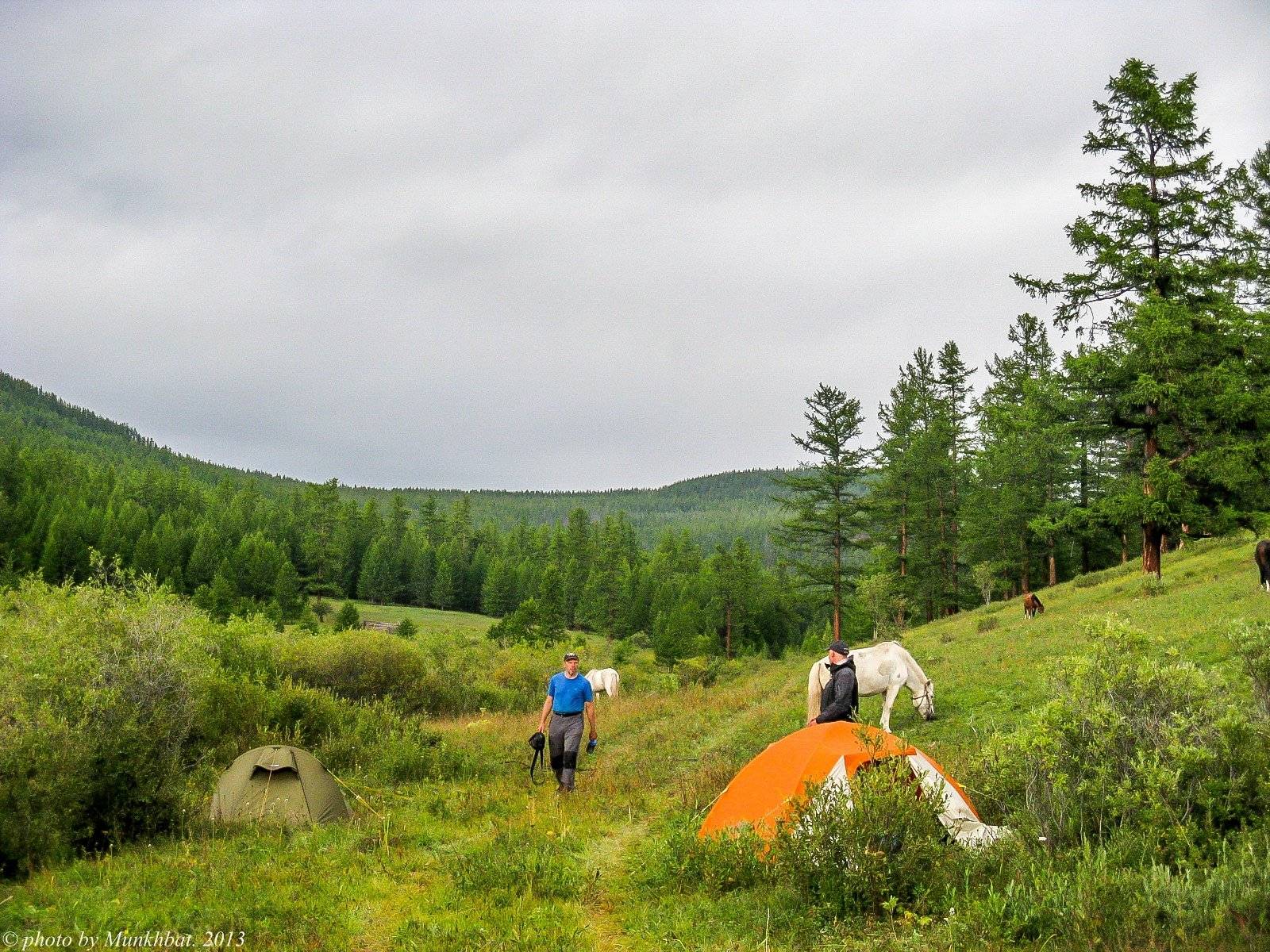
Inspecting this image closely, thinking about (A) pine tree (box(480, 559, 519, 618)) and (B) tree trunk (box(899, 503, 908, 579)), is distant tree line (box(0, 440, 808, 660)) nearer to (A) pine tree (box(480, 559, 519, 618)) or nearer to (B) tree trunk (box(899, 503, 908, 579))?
(A) pine tree (box(480, 559, 519, 618))

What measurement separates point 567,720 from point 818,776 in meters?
4.73

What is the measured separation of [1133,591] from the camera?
2286 centimetres

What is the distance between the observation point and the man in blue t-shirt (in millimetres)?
11320

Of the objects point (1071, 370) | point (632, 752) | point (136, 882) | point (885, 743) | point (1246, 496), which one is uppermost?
point (1071, 370)

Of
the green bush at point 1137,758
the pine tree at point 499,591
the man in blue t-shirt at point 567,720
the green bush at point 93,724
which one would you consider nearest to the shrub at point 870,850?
the green bush at point 1137,758

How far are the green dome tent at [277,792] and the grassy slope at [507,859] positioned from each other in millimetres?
533

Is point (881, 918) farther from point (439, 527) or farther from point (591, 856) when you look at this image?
point (439, 527)

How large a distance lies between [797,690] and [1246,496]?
16568 millimetres

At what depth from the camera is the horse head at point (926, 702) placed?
1297cm

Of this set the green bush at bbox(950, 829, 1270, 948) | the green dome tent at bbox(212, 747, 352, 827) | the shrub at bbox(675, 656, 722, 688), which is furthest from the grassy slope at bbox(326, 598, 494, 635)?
the green bush at bbox(950, 829, 1270, 948)

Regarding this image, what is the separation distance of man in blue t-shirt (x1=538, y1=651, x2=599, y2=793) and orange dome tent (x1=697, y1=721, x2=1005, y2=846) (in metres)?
3.15

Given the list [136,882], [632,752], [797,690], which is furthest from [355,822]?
[797,690]

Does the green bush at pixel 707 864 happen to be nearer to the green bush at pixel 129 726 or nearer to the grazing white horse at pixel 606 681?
the green bush at pixel 129 726

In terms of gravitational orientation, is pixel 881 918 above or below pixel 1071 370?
below
